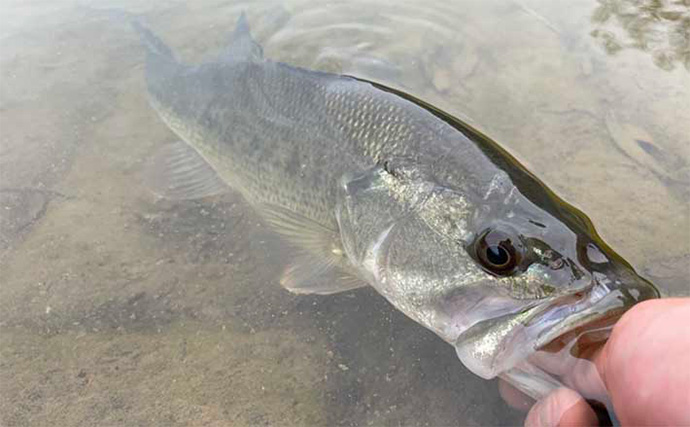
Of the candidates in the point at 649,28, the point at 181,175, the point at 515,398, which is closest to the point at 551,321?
the point at 515,398

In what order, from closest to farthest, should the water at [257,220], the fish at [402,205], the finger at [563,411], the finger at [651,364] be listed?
the finger at [651,364] → the finger at [563,411] → the fish at [402,205] → the water at [257,220]

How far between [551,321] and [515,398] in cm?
68

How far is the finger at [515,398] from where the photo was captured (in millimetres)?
2090

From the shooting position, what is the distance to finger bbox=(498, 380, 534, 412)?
2090mm

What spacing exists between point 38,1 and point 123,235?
3.94 meters

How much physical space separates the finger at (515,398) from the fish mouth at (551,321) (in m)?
0.49

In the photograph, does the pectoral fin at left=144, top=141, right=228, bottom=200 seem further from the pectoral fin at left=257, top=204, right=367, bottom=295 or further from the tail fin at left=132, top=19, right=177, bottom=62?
the pectoral fin at left=257, top=204, right=367, bottom=295

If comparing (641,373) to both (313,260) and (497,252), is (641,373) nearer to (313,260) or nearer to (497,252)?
(497,252)

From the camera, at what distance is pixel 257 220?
3.21 metres

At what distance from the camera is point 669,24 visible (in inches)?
171

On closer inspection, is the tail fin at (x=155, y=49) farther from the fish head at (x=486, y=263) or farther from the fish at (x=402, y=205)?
the fish head at (x=486, y=263)

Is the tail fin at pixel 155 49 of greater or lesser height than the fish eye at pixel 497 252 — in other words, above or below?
above

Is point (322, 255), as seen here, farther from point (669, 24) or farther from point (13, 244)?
point (669, 24)

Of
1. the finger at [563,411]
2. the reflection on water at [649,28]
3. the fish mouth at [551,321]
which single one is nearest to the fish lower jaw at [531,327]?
the fish mouth at [551,321]
